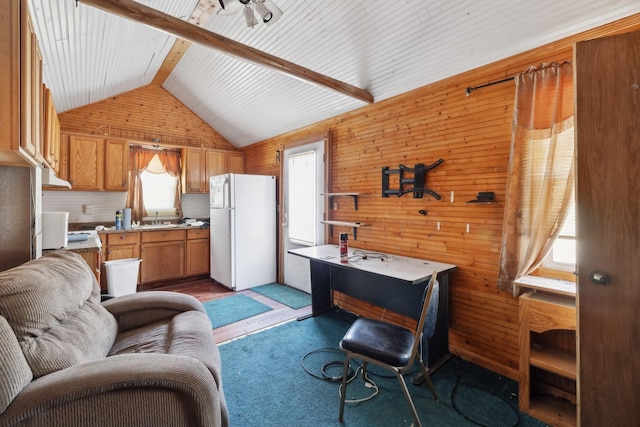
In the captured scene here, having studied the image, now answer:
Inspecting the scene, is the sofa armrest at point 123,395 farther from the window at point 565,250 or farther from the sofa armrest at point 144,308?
the window at point 565,250

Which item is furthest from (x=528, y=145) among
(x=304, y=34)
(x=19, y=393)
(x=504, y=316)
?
(x=19, y=393)

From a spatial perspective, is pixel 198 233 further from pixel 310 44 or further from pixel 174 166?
pixel 310 44

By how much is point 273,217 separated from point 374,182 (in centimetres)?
203

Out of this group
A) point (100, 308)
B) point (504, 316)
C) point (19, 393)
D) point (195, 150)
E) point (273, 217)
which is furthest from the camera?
point (195, 150)

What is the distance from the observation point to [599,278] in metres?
1.33

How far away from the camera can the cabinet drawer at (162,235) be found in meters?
4.36

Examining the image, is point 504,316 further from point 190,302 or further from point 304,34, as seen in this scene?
point 304,34

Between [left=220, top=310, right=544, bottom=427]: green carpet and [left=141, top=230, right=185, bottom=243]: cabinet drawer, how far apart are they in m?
2.49

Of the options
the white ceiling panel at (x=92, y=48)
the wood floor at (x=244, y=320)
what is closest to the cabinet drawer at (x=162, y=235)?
the wood floor at (x=244, y=320)

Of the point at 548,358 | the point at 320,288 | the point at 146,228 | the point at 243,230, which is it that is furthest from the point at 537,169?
the point at 146,228

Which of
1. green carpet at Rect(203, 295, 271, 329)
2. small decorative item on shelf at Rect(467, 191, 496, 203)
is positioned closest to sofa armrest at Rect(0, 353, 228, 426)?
green carpet at Rect(203, 295, 271, 329)

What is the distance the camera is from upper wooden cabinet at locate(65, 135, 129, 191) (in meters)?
4.06

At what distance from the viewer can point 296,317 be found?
3344 millimetres

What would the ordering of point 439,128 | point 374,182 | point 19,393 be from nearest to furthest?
A: point 19,393 < point 439,128 < point 374,182
